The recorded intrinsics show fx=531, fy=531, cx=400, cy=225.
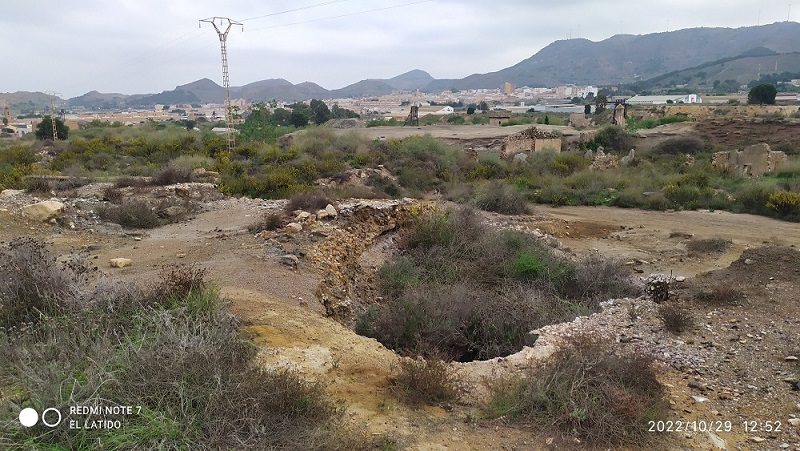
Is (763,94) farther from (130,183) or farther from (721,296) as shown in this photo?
(130,183)

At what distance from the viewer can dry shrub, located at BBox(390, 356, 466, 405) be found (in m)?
4.47

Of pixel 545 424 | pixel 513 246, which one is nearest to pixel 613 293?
pixel 513 246

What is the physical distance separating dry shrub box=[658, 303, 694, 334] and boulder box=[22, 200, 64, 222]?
36.5 feet

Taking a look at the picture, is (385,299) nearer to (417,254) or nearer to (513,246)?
(417,254)

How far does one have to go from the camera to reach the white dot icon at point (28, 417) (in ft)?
10.1

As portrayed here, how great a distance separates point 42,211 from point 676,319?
11.4m

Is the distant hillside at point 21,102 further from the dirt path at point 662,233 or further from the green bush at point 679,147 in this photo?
the dirt path at point 662,233

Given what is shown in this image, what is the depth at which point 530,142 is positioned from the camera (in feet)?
94.4

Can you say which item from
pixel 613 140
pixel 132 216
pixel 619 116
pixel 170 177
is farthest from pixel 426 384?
pixel 619 116

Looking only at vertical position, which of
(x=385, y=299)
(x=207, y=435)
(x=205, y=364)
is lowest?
(x=385, y=299)

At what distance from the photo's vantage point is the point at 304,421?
367 cm

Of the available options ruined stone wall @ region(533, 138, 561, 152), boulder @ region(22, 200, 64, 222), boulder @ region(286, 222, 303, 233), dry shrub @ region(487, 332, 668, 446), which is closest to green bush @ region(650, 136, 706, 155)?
ruined stone wall @ region(533, 138, 561, 152)

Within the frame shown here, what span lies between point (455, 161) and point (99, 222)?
51.3 feet

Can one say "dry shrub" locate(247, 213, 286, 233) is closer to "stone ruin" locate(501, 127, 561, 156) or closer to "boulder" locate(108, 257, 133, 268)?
"boulder" locate(108, 257, 133, 268)
